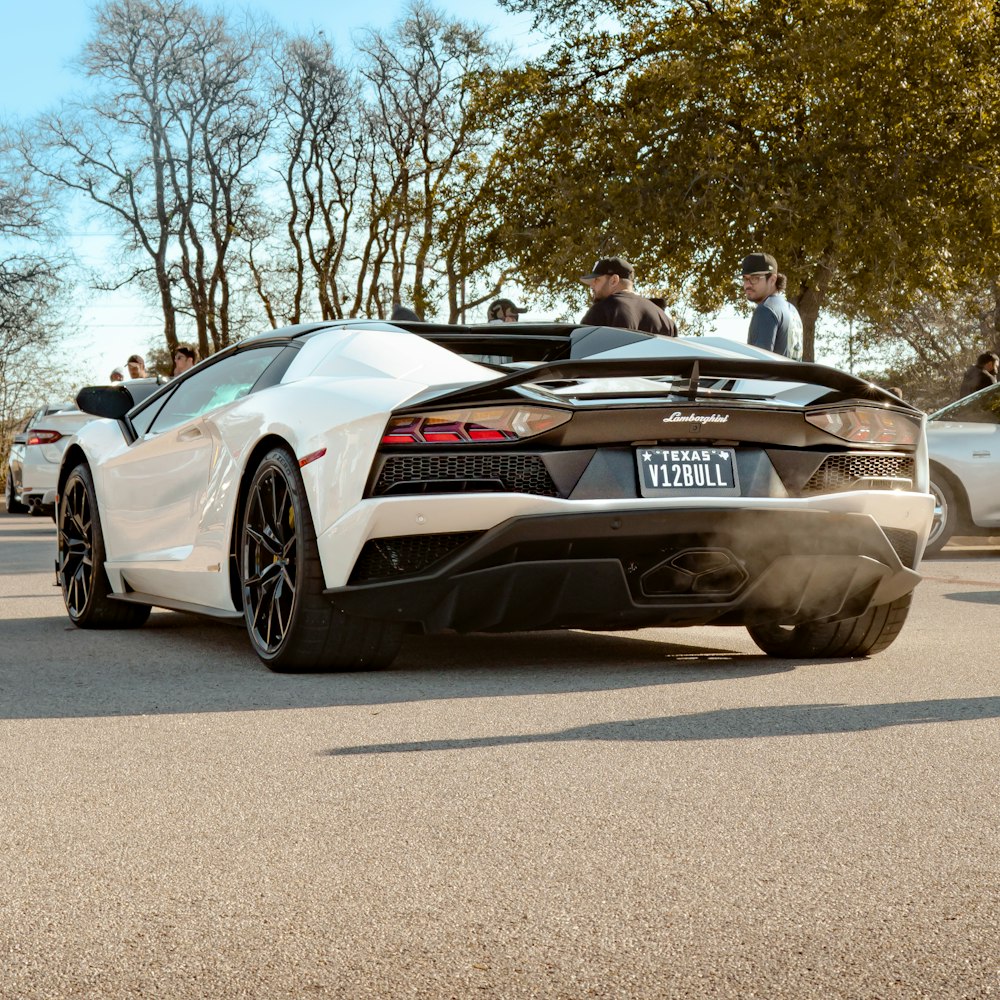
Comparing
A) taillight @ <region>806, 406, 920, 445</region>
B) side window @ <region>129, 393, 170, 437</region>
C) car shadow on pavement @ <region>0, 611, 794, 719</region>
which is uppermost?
side window @ <region>129, 393, 170, 437</region>

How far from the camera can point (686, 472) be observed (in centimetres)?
567

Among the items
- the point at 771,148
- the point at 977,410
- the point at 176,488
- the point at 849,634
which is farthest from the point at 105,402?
the point at 771,148

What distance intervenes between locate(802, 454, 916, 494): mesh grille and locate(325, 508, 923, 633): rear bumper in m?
0.15

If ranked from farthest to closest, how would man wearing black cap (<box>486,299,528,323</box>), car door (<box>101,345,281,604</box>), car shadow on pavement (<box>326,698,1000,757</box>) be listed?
man wearing black cap (<box>486,299,528,323</box>) → car door (<box>101,345,281,604</box>) → car shadow on pavement (<box>326,698,1000,757</box>)

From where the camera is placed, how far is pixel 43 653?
22.5 ft

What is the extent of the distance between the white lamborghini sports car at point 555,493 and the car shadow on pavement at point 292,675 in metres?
0.21

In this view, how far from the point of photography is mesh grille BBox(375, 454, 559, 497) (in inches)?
216

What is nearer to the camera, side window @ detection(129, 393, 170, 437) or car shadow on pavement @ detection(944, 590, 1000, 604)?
side window @ detection(129, 393, 170, 437)

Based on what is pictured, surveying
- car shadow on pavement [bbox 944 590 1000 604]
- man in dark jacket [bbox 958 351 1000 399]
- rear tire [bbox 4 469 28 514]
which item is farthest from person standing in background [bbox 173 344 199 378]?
A: rear tire [bbox 4 469 28 514]

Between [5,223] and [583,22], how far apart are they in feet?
51.7

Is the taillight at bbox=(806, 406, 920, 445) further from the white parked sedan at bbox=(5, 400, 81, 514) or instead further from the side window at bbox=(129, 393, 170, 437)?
the white parked sedan at bbox=(5, 400, 81, 514)

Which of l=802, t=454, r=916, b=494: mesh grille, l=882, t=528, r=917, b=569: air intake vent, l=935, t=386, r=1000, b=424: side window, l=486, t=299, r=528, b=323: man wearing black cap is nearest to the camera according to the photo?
l=802, t=454, r=916, b=494: mesh grille

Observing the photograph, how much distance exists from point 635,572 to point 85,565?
10.9ft

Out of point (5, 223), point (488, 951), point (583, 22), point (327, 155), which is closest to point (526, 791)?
point (488, 951)
